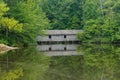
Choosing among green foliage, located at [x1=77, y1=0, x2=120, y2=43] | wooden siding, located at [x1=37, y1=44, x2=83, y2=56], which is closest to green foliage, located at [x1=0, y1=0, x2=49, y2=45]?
wooden siding, located at [x1=37, y1=44, x2=83, y2=56]

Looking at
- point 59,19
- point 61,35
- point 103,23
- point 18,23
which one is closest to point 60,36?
point 61,35

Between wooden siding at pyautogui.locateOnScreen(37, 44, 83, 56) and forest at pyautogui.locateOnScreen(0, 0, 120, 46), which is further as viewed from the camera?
forest at pyautogui.locateOnScreen(0, 0, 120, 46)

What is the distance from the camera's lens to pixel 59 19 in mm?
56094

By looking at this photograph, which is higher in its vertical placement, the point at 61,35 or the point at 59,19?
the point at 59,19

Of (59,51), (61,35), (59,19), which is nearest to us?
(59,51)

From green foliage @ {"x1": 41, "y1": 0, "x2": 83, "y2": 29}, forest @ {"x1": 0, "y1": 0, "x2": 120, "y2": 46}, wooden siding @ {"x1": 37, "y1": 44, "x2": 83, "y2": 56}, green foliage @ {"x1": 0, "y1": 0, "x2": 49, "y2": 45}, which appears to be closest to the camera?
wooden siding @ {"x1": 37, "y1": 44, "x2": 83, "y2": 56}

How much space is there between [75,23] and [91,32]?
7.51m

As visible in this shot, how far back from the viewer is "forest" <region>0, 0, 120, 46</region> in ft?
119

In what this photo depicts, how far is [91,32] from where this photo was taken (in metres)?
47.5

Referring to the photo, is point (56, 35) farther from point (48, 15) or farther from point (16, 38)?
point (16, 38)

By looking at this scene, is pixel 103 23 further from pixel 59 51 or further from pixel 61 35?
pixel 59 51

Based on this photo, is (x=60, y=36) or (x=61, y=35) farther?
(x=60, y=36)

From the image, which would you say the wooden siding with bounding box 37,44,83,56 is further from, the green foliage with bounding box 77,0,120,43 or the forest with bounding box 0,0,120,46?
the green foliage with bounding box 77,0,120,43

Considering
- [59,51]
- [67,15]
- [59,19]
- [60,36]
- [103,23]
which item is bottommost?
[60,36]
